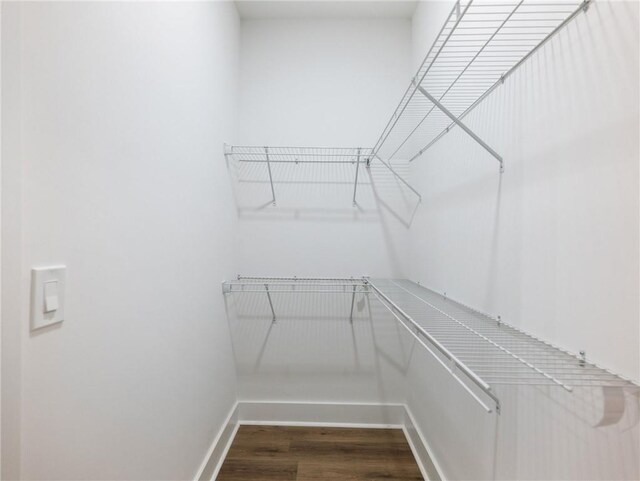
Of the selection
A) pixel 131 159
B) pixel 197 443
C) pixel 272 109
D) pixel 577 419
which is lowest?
pixel 197 443

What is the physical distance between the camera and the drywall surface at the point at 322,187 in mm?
2160

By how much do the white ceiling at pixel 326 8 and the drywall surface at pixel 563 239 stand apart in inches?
48.4

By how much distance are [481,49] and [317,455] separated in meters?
2.03

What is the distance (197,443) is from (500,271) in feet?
4.85

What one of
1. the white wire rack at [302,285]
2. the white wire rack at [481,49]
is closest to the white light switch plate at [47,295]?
the white wire rack at [481,49]

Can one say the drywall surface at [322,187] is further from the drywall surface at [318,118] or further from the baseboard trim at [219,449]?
the baseboard trim at [219,449]

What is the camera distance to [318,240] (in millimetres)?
2162

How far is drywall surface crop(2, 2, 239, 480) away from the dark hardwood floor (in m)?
0.35

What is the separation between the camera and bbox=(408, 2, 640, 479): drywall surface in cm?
63

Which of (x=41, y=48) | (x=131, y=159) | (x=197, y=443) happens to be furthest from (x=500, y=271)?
(x=197, y=443)

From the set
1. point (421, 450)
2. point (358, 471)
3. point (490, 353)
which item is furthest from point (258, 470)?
point (490, 353)

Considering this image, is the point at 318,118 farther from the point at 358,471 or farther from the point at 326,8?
the point at 358,471

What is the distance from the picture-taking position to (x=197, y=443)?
1.47 metres

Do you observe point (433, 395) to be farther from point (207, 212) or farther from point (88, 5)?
point (88, 5)
